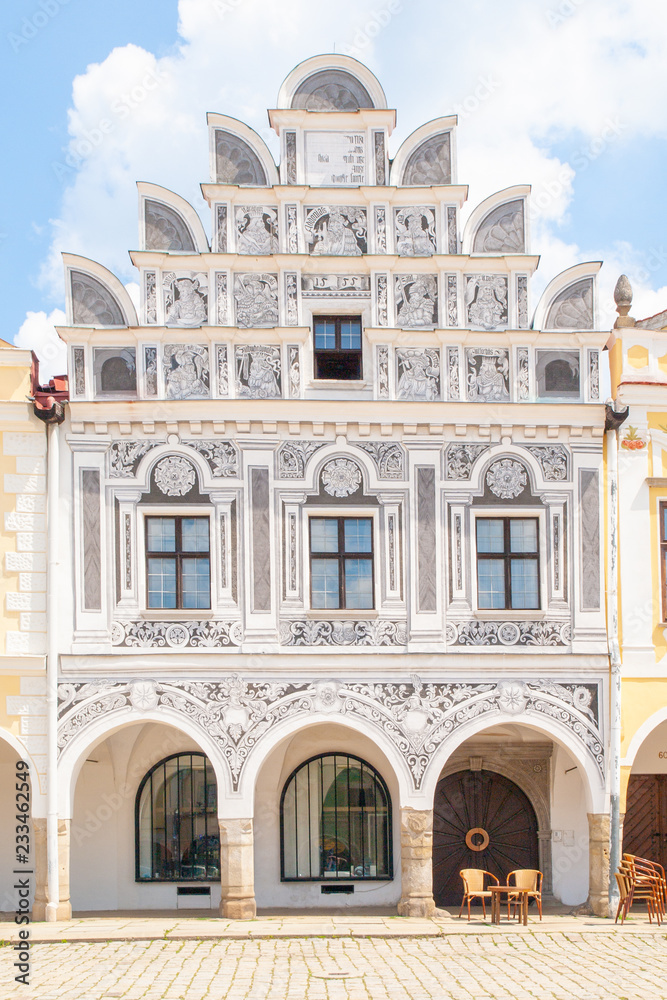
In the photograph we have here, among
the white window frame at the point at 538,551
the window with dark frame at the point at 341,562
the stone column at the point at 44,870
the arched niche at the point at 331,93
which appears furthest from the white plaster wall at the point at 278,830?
the arched niche at the point at 331,93

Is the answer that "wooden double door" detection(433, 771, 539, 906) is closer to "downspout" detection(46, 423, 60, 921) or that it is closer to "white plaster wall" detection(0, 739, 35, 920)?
"downspout" detection(46, 423, 60, 921)

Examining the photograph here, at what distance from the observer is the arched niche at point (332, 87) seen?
16.7 m

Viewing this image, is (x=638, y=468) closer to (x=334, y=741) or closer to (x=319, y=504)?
(x=319, y=504)

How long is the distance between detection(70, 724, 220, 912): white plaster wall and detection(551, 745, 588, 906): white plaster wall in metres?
5.07

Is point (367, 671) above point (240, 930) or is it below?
above

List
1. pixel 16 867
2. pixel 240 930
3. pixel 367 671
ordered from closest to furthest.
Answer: pixel 240 930 < pixel 367 671 < pixel 16 867

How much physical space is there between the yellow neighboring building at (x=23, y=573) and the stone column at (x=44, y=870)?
1.2 inches

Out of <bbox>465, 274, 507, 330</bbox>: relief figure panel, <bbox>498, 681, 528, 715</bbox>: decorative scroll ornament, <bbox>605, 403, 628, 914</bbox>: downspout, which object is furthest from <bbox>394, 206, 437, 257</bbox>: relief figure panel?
<bbox>498, 681, 528, 715</bbox>: decorative scroll ornament

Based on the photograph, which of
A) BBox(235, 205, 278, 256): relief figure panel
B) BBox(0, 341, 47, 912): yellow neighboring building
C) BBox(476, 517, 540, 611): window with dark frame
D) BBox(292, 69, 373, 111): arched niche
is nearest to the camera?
BBox(0, 341, 47, 912): yellow neighboring building

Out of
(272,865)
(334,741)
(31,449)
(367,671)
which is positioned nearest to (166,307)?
(31,449)

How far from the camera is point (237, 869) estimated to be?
50.6 feet

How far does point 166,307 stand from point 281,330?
169 cm

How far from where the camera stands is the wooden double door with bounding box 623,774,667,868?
17.7 metres

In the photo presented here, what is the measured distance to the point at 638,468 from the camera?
1641cm
